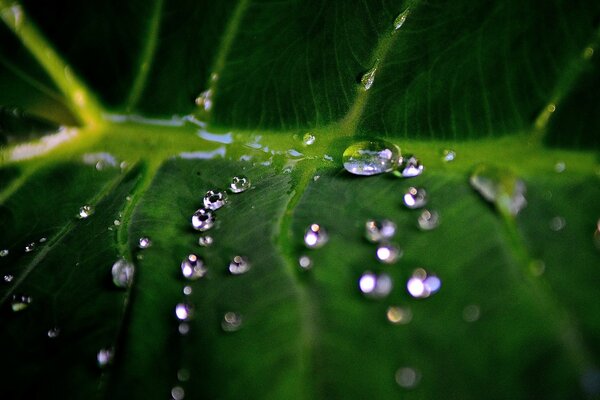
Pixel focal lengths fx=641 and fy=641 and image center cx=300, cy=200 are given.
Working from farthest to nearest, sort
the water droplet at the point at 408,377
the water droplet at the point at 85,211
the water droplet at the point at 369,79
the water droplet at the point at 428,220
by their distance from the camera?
1. the water droplet at the point at 85,211
2. the water droplet at the point at 369,79
3. the water droplet at the point at 428,220
4. the water droplet at the point at 408,377

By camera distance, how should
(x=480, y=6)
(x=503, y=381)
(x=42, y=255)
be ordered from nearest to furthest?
(x=503, y=381) < (x=480, y=6) < (x=42, y=255)

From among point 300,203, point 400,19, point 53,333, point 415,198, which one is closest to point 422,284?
point 415,198

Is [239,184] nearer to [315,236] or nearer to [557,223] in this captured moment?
[315,236]

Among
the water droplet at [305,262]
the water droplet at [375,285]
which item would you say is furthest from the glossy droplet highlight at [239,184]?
the water droplet at [375,285]

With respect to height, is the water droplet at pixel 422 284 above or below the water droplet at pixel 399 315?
above

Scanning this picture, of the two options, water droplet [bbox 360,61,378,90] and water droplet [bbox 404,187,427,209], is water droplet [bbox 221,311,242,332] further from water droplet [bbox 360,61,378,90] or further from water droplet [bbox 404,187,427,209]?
water droplet [bbox 360,61,378,90]

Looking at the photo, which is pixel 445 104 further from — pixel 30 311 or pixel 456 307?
pixel 30 311

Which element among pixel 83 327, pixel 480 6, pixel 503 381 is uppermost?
pixel 480 6

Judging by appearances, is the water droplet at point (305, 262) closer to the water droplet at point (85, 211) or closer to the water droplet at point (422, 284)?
the water droplet at point (422, 284)

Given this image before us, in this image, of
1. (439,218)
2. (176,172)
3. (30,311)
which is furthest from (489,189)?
(30,311)
